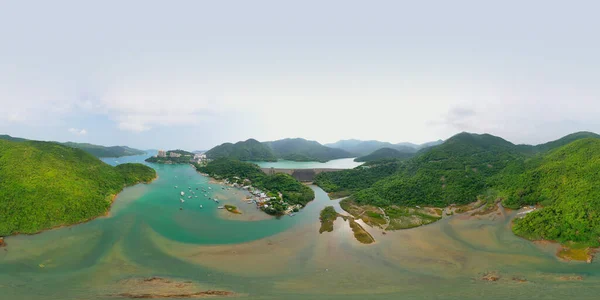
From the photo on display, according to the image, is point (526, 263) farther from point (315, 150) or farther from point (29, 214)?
point (315, 150)

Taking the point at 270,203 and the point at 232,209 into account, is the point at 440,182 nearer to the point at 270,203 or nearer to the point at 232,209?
the point at 270,203

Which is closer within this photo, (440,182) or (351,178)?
(440,182)

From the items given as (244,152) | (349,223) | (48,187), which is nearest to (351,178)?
(349,223)

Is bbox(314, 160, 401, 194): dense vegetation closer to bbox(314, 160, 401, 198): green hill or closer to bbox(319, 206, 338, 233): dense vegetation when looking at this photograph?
bbox(314, 160, 401, 198): green hill

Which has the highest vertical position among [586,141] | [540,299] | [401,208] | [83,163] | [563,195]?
[586,141]

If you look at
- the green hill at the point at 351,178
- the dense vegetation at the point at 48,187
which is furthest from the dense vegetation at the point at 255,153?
the dense vegetation at the point at 48,187

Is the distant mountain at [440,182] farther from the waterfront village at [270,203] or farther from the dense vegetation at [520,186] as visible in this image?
the waterfront village at [270,203]

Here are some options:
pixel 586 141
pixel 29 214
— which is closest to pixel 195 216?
pixel 29 214
